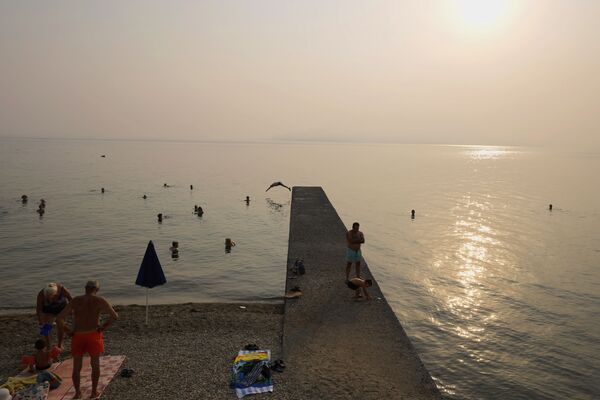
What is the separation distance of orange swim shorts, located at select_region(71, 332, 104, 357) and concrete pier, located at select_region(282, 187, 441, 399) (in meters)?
4.21

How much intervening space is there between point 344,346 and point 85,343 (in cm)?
605

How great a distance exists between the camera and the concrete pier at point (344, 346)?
8719 millimetres

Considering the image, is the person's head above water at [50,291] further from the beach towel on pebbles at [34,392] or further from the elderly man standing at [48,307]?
the beach towel on pebbles at [34,392]

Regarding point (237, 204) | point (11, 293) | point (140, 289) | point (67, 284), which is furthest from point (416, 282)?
point (237, 204)

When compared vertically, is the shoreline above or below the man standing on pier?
below

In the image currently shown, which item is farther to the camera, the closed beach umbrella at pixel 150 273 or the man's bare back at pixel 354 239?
the man's bare back at pixel 354 239

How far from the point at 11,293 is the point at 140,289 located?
19.3 ft

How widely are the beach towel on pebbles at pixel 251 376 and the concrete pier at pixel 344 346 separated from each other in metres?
0.65

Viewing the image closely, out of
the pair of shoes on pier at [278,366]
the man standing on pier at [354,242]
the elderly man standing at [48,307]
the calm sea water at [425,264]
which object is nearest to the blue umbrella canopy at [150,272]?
the elderly man standing at [48,307]

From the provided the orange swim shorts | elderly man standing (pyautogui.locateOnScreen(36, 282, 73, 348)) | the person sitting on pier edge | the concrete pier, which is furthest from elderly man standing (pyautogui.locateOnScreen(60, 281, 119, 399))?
the person sitting on pier edge

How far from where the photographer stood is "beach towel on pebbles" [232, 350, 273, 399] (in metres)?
8.57

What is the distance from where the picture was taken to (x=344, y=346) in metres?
10.4

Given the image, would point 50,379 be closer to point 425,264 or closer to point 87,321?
point 87,321

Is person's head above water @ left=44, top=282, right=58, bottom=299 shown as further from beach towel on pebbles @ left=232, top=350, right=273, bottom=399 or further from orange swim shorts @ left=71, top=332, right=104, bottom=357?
beach towel on pebbles @ left=232, top=350, right=273, bottom=399
